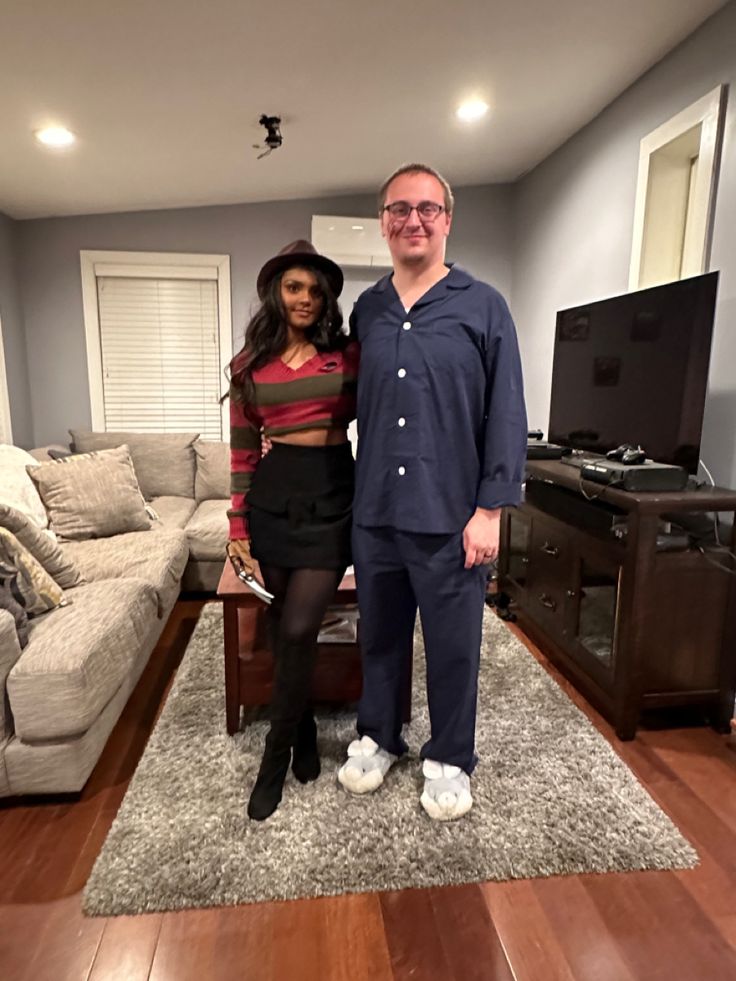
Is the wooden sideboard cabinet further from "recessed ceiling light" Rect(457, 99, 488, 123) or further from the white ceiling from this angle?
"recessed ceiling light" Rect(457, 99, 488, 123)

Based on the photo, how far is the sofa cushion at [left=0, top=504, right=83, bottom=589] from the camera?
191 cm

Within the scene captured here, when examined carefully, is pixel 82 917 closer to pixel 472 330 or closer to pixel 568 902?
pixel 568 902

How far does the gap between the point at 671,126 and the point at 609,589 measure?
6.03ft

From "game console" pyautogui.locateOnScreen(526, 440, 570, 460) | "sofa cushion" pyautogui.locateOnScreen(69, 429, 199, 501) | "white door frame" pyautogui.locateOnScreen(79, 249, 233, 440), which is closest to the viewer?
"game console" pyautogui.locateOnScreen(526, 440, 570, 460)

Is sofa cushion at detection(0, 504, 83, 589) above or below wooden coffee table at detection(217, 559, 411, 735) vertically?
above

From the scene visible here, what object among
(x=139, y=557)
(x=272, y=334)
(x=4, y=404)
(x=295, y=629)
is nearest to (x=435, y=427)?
(x=272, y=334)

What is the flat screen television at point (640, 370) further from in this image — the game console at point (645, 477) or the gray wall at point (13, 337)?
the gray wall at point (13, 337)

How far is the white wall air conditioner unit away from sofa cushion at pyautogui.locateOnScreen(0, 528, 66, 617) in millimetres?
2748

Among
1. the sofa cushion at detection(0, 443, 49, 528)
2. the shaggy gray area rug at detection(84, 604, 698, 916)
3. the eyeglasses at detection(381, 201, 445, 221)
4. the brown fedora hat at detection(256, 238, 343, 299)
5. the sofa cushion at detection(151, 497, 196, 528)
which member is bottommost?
the shaggy gray area rug at detection(84, 604, 698, 916)

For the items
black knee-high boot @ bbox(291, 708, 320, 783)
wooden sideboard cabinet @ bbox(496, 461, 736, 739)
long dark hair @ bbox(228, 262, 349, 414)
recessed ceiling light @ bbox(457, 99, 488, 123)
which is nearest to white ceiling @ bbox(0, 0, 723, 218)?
recessed ceiling light @ bbox(457, 99, 488, 123)

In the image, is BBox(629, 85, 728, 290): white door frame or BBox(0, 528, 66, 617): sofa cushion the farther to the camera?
BBox(629, 85, 728, 290): white door frame

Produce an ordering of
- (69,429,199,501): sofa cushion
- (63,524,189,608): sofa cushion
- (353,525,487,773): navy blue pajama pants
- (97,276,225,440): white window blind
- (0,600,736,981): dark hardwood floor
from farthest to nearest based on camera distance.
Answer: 1. (97,276,225,440): white window blind
2. (69,429,199,501): sofa cushion
3. (63,524,189,608): sofa cushion
4. (353,525,487,773): navy blue pajama pants
5. (0,600,736,981): dark hardwood floor

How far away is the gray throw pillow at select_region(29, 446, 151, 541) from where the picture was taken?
2.80 m

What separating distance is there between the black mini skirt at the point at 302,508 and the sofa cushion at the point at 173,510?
1771 mm
